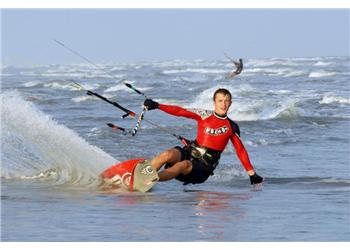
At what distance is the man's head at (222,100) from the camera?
1123 cm

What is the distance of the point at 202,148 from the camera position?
11.5 metres

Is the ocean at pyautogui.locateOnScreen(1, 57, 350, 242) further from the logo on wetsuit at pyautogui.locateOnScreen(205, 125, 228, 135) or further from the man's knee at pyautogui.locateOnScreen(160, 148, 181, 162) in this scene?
the logo on wetsuit at pyautogui.locateOnScreen(205, 125, 228, 135)

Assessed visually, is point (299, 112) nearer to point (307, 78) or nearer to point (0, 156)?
point (0, 156)

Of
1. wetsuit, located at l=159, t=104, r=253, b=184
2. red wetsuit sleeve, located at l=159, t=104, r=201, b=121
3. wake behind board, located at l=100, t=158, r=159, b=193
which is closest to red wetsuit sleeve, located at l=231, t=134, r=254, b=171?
wetsuit, located at l=159, t=104, r=253, b=184

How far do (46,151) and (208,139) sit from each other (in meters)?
2.69

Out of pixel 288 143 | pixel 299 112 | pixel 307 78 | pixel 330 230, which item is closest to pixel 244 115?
pixel 299 112

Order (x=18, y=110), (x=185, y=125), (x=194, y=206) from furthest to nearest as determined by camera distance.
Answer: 1. (x=185, y=125)
2. (x=18, y=110)
3. (x=194, y=206)

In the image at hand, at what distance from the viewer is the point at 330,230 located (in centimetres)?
891

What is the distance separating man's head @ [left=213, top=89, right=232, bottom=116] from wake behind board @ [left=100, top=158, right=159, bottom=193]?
1033mm

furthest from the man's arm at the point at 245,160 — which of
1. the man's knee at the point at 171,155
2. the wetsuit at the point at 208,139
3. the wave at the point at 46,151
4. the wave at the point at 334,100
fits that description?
the wave at the point at 334,100

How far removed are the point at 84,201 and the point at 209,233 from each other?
2.39 metres

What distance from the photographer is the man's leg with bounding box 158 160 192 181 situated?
11.4 meters

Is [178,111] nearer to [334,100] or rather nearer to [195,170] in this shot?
[195,170]

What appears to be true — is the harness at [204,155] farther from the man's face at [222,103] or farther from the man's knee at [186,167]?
the man's face at [222,103]
